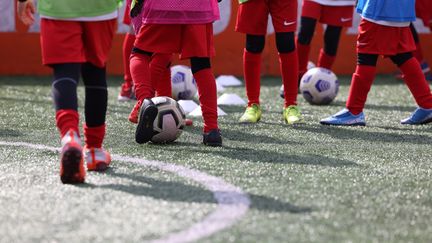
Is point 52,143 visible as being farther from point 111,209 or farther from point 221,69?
point 221,69

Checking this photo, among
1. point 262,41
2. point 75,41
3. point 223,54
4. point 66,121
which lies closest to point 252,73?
point 262,41

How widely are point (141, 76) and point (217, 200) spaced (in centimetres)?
208

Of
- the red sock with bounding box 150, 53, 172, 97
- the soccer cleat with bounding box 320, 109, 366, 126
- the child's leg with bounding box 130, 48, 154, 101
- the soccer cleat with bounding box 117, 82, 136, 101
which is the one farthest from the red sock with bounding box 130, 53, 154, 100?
the soccer cleat with bounding box 117, 82, 136, 101

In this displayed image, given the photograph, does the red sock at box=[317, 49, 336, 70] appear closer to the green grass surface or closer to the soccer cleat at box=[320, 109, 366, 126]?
the green grass surface

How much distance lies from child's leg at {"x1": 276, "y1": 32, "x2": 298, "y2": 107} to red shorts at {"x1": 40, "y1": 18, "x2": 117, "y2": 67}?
230cm

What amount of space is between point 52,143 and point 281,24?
79.6 inches

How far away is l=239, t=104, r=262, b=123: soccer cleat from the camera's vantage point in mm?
6707

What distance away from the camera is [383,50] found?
248 inches

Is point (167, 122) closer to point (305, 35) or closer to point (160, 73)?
point (160, 73)

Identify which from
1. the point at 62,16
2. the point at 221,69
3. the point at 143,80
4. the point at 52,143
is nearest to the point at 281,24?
the point at 143,80

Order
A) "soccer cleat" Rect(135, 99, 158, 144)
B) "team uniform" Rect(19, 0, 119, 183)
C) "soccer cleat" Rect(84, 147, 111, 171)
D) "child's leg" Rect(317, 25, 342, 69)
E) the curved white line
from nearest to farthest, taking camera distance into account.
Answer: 1. the curved white line
2. "team uniform" Rect(19, 0, 119, 183)
3. "soccer cleat" Rect(84, 147, 111, 171)
4. "soccer cleat" Rect(135, 99, 158, 144)
5. "child's leg" Rect(317, 25, 342, 69)

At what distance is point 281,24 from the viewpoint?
6473mm

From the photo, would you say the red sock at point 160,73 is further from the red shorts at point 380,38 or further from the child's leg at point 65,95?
the child's leg at point 65,95

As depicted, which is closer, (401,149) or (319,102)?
(401,149)
